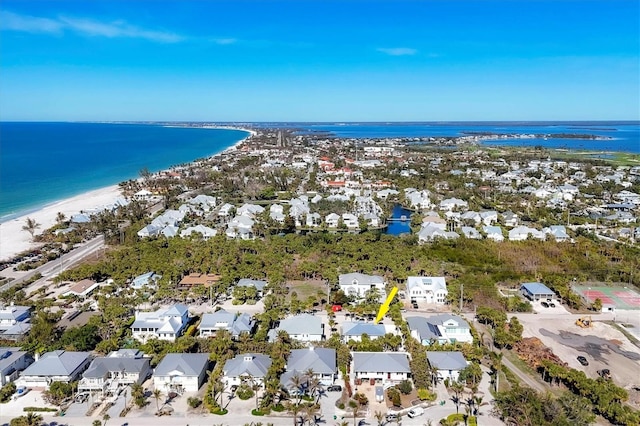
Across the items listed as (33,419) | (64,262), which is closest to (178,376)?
(33,419)

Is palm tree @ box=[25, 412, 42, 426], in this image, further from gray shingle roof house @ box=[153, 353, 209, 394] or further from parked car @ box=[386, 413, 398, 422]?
parked car @ box=[386, 413, 398, 422]

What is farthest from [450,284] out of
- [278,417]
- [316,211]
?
[316,211]

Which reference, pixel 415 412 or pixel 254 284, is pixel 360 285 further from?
pixel 415 412

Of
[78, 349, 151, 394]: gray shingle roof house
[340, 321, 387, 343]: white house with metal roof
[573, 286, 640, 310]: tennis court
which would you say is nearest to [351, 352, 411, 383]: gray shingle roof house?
[340, 321, 387, 343]: white house with metal roof

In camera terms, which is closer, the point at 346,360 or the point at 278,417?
the point at 278,417

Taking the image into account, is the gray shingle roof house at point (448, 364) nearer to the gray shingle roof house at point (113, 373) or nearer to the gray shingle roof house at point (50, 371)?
the gray shingle roof house at point (113, 373)

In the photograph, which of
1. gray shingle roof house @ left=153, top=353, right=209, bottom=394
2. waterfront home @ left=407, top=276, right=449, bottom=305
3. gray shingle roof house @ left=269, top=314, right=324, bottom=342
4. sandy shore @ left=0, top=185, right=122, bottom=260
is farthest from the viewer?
sandy shore @ left=0, top=185, right=122, bottom=260

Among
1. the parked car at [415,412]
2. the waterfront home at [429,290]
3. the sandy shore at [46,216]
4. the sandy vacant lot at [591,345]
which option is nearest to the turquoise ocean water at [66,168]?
the sandy shore at [46,216]

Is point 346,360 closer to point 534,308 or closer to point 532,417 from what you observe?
point 532,417
